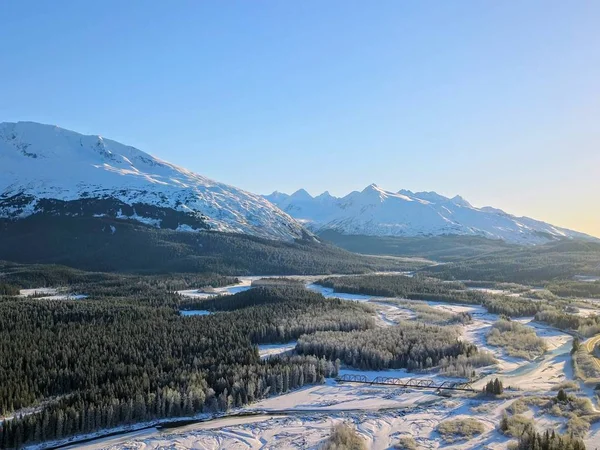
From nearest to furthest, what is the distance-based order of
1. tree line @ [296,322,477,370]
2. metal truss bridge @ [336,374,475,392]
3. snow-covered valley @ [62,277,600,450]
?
snow-covered valley @ [62,277,600,450]
metal truss bridge @ [336,374,475,392]
tree line @ [296,322,477,370]

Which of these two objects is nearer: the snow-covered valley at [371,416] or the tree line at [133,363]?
the snow-covered valley at [371,416]

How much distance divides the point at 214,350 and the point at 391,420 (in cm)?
2444

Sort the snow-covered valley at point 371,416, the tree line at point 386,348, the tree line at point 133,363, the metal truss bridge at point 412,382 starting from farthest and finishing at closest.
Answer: the tree line at point 386,348 < the metal truss bridge at point 412,382 < the tree line at point 133,363 < the snow-covered valley at point 371,416

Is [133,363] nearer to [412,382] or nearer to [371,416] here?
[371,416]

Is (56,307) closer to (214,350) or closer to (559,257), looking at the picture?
(214,350)

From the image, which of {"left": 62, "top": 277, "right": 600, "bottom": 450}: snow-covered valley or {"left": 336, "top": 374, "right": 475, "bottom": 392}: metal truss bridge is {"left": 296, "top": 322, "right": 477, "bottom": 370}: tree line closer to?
{"left": 62, "top": 277, "right": 600, "bottom": 450}: snow-covered valley

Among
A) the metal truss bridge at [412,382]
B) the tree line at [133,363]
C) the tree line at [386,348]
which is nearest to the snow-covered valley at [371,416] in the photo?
the metal truss bridge at [412,382]

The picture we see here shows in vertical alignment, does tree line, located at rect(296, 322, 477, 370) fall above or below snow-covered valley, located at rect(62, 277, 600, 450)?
above

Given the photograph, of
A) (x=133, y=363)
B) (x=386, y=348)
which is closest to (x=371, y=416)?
(x=386, y=348)

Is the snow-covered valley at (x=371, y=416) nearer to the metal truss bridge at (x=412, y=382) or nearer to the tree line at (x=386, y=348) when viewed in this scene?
the metal truss bridge at (x=412, y=382)

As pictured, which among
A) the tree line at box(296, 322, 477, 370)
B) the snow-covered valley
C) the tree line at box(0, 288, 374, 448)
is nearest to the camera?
the snow-covered valley

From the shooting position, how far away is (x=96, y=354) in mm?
58281

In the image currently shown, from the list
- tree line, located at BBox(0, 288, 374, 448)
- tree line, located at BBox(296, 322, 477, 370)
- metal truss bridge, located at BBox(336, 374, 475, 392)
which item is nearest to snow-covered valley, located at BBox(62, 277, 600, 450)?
metal truss bridge, located at BBox(336, 374, 475, 392)

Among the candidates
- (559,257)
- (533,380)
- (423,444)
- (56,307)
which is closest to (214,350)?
(423,444)
